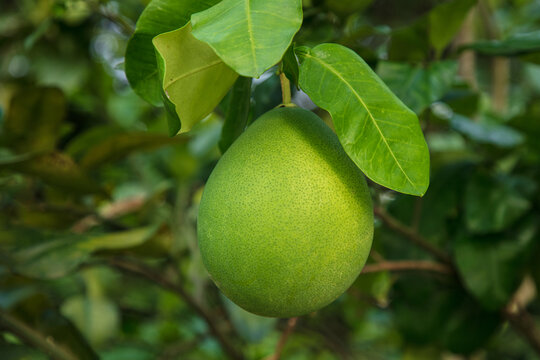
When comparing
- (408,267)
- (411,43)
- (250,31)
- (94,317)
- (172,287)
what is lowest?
(94,317)

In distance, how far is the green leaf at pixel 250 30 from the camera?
45 centimetres

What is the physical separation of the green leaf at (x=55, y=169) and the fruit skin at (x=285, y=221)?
586 mm

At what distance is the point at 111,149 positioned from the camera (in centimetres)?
118

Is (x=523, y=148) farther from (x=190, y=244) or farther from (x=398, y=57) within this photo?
(x=190, y=244)

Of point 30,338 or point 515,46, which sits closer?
point 515,46

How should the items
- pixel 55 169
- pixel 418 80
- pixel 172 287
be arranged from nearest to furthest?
pixel 418 80, pixel 55 169, pixel 172 287

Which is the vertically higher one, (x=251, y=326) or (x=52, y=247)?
(x=52, y=247)

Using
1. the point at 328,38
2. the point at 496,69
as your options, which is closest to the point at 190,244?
the point at 328,38

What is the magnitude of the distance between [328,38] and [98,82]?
4.16 feet

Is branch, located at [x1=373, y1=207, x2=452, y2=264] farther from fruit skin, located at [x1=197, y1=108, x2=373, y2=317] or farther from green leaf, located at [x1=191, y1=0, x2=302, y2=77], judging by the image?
green leaf, located at [x1=191, y1=0, x2=302, y2=77]

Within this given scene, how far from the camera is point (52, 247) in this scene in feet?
3.36

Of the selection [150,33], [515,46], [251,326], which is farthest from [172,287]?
[515,46]

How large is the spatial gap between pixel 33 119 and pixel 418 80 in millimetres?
915

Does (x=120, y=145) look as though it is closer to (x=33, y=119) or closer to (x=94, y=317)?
(x=33, y=119)
